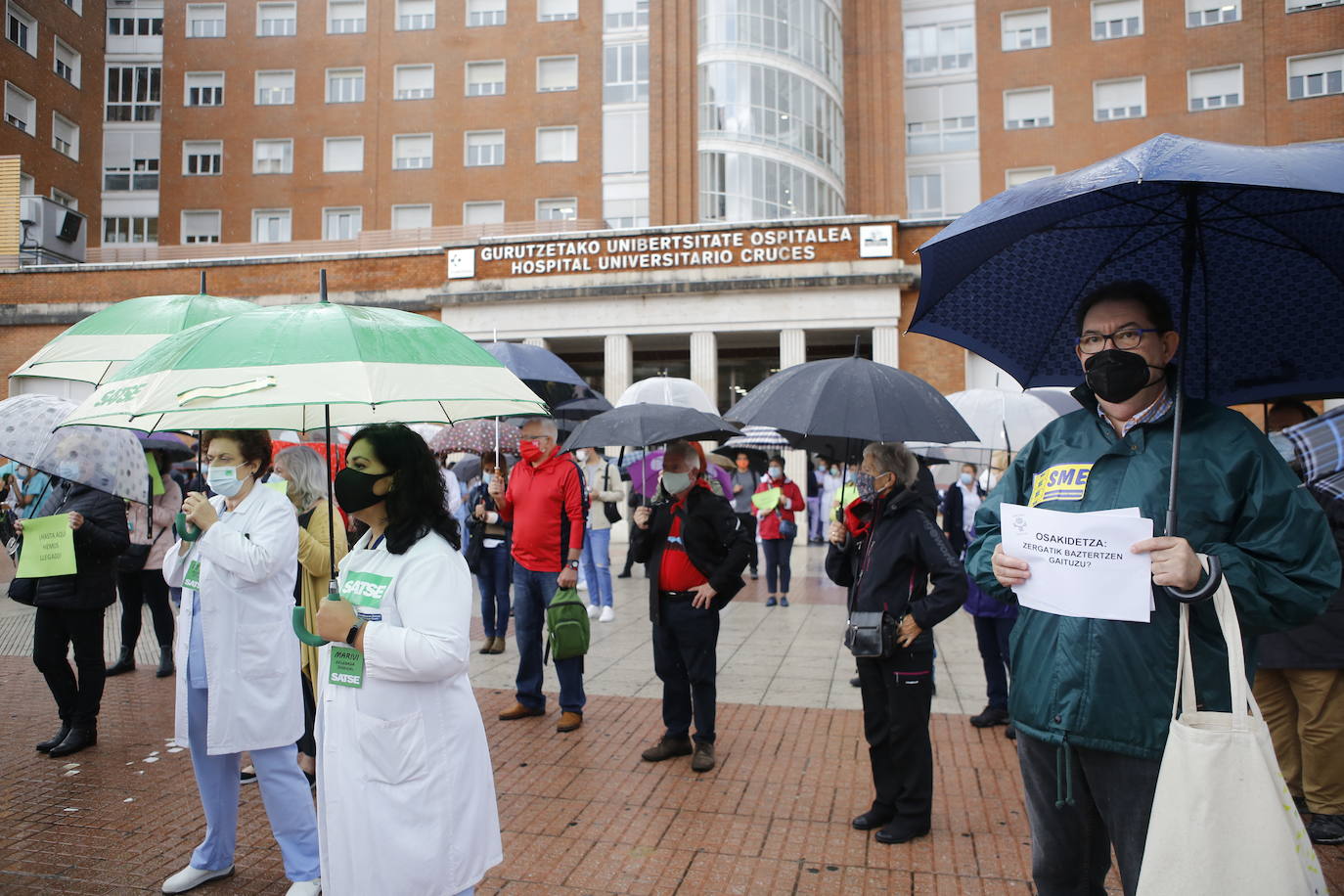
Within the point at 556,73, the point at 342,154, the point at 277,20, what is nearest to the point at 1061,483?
the point at 556,73

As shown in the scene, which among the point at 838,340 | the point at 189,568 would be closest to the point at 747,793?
the point at 189,568

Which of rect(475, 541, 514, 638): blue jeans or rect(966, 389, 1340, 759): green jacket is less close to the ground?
rect(966, 389, 1340, 759): green jacket

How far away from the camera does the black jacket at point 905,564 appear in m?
4.37

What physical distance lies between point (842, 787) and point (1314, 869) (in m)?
3.17

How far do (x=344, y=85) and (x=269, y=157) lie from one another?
448cm

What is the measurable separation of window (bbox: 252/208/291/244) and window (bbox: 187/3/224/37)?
26.9 ft

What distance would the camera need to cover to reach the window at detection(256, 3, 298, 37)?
38.3 metres

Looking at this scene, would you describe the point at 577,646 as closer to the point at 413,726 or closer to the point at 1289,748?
the point at 413,726

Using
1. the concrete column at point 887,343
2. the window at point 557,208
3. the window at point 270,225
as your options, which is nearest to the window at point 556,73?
the window at point 557,208

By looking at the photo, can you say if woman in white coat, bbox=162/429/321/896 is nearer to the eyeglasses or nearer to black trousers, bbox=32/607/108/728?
black trousers, bbox=32/607/108/728

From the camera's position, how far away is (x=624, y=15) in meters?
35.9

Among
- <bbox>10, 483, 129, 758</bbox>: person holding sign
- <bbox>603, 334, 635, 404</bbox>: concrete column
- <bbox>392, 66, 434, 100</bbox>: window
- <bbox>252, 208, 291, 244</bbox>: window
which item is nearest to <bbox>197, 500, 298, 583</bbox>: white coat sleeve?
<bbox>10, 483, 129, 758</bbox>: person holding sign

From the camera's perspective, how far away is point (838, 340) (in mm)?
28875

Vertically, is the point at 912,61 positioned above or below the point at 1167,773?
above
